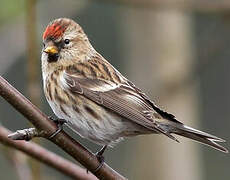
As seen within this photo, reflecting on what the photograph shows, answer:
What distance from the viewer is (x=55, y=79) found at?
15.1 ft

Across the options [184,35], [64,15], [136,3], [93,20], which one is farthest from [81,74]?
[93,20]

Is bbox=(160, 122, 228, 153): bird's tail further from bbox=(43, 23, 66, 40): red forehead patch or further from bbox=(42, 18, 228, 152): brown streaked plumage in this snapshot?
bbox=(43, 23, 66, 40): red forehead patch

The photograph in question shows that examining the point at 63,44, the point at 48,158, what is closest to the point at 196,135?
the point at 48,158

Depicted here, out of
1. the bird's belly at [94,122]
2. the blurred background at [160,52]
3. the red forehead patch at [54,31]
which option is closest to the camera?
the bird's belly at [94,122]

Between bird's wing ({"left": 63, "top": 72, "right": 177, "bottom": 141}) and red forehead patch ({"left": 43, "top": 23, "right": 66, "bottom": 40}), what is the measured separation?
0.81ft

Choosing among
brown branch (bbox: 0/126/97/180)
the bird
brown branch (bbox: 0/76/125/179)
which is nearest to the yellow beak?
the bird

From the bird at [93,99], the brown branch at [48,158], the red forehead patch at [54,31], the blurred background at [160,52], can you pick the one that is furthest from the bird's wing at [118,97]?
the blurred background at [160,52]

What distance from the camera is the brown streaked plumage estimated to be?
4426 millimetres

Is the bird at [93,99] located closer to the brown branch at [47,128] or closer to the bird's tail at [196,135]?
the bird's tail at [196,135]

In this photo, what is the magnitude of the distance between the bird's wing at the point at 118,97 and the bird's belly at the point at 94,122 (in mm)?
56

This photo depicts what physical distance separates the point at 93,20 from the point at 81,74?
6.83 metres

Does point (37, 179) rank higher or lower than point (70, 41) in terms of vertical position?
lower

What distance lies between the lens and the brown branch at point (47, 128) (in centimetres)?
328

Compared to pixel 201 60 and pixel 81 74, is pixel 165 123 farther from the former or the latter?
pixel 201 60
